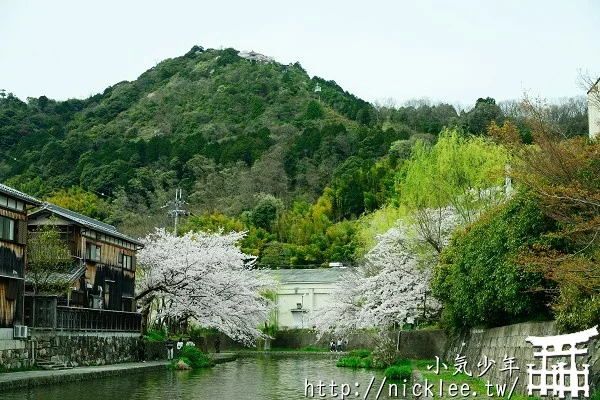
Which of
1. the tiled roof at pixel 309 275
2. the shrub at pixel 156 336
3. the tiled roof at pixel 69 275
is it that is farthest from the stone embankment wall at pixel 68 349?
the tiled roof at pixel 309 275

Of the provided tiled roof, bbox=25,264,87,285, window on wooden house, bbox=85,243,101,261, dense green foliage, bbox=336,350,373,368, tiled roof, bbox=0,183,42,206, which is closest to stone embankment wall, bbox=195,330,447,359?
dense green foliage, bbox=336,350,373,368

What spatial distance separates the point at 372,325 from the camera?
40312 mm

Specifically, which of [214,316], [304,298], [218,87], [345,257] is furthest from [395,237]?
[218,87]

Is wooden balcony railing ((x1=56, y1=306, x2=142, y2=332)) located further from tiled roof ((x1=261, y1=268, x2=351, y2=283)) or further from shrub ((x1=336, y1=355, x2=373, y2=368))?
tiled roof ((x1=261, y1=268, x2=351, y2=283))

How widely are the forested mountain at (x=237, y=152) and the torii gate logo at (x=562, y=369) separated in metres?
27.7

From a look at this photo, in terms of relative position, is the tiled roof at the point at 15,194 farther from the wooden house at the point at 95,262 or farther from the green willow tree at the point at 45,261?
the wooden house at the point at 95,262

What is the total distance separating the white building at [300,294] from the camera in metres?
65.6

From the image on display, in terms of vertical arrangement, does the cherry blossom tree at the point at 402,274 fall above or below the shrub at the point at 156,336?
above

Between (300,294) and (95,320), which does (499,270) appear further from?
(300,294)

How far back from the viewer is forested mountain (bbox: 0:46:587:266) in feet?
262

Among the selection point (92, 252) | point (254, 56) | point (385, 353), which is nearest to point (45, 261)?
point (92, 252)

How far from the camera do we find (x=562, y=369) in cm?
1323

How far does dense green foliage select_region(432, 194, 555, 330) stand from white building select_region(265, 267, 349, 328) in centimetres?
3803

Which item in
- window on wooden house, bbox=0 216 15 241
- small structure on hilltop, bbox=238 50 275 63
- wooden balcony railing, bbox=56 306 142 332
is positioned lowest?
wooden balcony railing, bbox=56 306 142 332
